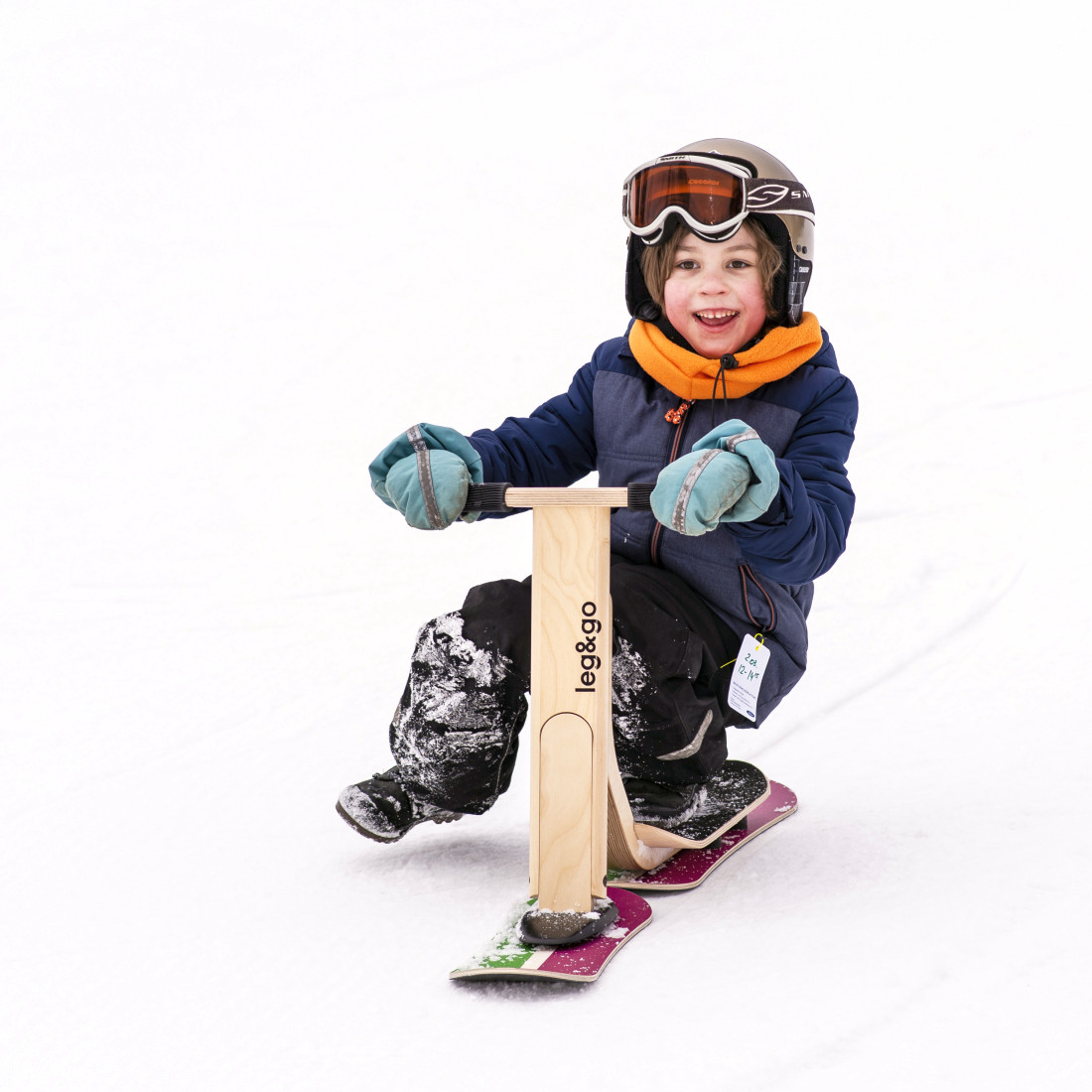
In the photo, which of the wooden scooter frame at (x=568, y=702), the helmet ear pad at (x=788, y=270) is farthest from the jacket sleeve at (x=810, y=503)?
the wooden scooter frame at (x=568, y=702)

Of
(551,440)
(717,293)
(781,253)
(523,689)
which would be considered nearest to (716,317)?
(717,293)

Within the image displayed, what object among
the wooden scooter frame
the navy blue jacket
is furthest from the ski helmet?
the wooden scooter frame

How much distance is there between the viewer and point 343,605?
13.8 ft

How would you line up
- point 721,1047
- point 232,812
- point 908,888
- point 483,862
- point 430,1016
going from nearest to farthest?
1. point 721,1047
2. point 430,1016
3. point 908,888
4. point 483,862
5. point 232,812

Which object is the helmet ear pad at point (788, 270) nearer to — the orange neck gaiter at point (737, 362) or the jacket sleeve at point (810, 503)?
the orange neck gaiter at point (737, 362)

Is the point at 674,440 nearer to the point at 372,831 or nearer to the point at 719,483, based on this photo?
the point at 719,483

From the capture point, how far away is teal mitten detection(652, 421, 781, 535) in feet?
6.40

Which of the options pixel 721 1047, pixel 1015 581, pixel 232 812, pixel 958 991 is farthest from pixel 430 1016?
pixel 1015 581

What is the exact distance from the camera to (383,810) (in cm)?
250

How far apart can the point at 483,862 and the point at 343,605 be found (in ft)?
5.92

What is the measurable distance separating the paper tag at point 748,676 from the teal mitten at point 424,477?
21.4 inches

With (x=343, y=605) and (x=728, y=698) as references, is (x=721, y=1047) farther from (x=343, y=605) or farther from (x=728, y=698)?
(x=343, y=605)

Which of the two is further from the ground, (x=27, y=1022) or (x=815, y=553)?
(x=815, y=553)

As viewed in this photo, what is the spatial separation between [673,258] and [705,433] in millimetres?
327
